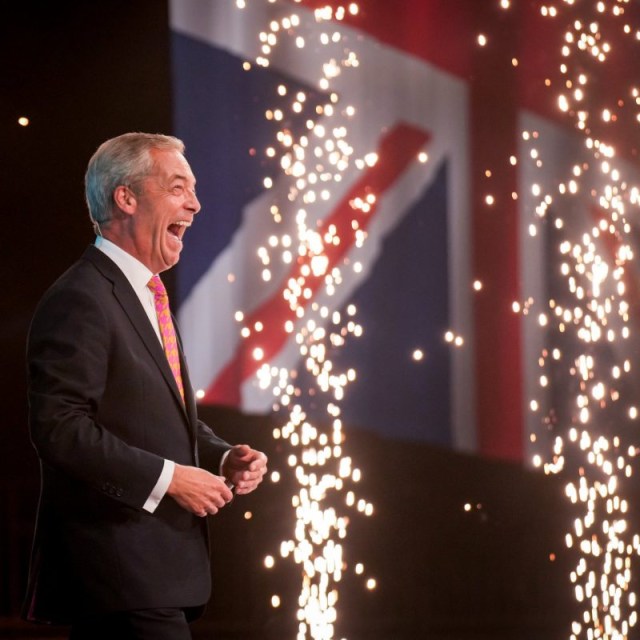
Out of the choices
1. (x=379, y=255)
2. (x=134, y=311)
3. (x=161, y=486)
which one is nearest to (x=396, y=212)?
(x=379, y=255)

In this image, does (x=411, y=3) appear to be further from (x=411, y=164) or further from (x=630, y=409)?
(x=630, y=409)

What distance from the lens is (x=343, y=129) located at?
2.84 meters

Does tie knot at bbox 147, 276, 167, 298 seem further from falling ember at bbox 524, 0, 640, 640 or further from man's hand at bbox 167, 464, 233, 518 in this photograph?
falling ember at bbox 524, 0, 640, 640

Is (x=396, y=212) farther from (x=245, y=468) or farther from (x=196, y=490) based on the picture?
(x=196, y=490)

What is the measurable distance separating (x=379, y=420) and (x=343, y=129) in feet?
2.52

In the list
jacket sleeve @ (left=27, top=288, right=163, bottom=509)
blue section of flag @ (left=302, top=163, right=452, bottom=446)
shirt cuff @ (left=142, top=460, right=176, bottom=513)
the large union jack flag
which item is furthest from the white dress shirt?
blue section of flag @ (left=302, top=163, right=452, bottom=446)

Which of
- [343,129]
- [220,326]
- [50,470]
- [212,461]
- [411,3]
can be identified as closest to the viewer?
[50,470]

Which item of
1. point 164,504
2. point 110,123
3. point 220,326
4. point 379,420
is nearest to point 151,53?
point 110,123

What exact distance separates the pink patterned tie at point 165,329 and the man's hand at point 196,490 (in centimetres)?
16

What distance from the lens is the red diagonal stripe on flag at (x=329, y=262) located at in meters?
2.62

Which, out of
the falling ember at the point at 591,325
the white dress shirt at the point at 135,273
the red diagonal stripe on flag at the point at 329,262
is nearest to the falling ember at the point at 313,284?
the red diagonal stripe on flag at the point at 329,262

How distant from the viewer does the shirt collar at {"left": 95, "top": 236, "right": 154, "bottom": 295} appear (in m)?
1.50

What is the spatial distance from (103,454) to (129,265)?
0.29m

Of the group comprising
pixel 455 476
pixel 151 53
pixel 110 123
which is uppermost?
pixel 151 53
